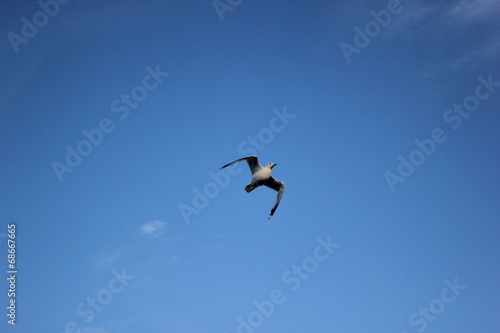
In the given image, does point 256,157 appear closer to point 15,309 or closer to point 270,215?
point 270,215

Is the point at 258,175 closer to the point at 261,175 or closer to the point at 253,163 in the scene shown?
the point at 261,175

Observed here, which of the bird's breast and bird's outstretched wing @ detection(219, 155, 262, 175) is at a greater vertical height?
bird's outstretched wing @ detection(219, 155, 262, 175)

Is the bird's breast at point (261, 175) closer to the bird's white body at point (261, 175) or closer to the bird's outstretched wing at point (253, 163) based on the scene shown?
the bird's white body at point (261, 175)

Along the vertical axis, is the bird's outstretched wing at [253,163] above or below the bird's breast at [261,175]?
above

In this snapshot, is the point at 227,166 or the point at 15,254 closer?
the point at 227,166

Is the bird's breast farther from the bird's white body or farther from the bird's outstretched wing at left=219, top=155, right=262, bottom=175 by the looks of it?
the bird's outstretched wing at left=219, top=155, right=262, bottom=175

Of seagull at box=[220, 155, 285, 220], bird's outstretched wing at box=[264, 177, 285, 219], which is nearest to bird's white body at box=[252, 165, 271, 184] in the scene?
seagull at box=[220, 155, 285, 220]

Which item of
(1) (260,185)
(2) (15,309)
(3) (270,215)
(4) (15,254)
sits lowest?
(3) (270,215)

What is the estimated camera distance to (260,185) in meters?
23.7

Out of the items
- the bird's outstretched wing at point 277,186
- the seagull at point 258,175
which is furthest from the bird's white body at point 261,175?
the bird's outstretched wing at point 277,186

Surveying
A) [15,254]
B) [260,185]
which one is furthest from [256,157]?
[15,254]

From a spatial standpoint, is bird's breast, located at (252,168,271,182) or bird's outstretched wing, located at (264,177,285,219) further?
bird's outstretched wing, located at (264,177,285,219)

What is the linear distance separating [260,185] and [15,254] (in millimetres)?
15599

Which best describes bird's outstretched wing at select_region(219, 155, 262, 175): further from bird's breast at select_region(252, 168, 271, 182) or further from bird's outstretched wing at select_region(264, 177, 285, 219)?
bird's outstretched wing at select_region(264, 177, 285, 219)
